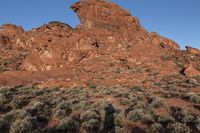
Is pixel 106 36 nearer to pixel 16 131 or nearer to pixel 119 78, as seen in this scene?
pixel 119 78

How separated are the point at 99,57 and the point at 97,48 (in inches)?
119

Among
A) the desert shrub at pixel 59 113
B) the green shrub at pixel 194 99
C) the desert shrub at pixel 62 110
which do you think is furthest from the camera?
the green shrub at pixel 194 99

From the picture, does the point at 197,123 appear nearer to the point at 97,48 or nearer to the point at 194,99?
the point at 194,99

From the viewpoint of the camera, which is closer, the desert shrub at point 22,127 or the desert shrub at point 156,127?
the desert shrub at point 22,127

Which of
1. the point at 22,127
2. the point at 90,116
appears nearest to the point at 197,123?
the point at 90,116

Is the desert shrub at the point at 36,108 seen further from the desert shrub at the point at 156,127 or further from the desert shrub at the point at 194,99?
the desert shrub at the point at 194,99

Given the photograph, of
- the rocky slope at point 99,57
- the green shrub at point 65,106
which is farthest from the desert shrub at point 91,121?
the rocky slope at point 99,57

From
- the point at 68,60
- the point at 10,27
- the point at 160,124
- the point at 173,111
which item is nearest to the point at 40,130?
the point at 160,124

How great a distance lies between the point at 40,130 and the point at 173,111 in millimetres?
7109

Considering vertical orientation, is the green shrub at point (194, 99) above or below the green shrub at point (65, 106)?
above

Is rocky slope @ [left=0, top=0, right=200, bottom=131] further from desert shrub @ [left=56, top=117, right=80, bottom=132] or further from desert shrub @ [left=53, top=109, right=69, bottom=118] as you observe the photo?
desert shrub @ [left=56, top=117, right=80, bottom=132]

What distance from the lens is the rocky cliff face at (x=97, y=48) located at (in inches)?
1121

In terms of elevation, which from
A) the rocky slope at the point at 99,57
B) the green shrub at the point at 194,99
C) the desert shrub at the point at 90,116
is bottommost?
the desert shrub at the point at 90,116

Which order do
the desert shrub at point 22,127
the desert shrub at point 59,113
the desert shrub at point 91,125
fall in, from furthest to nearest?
the desert shrub at point 59,113 < the desert shrub at point 91,125 < the desert shrub at point 22,127
